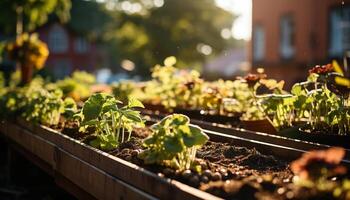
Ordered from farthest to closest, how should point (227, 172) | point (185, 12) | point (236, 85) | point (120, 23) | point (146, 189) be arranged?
point (120, 23) → point (185, 12) → point (236, 85) → point (227, 172) → point (146, 189)

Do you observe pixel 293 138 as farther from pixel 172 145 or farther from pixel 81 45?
pixel 81 45

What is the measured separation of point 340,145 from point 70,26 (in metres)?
53.8

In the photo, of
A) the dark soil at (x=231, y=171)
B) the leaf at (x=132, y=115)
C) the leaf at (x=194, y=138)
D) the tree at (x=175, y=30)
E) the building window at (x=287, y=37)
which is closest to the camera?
the dark soil at (x=231, y=171)

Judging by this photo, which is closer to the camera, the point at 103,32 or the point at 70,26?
the point at 70,26

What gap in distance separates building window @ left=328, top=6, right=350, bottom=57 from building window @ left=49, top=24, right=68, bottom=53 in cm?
4188

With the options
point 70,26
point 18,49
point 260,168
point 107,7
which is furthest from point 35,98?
point 107,7

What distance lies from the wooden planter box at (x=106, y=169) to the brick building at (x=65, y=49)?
5059 cm

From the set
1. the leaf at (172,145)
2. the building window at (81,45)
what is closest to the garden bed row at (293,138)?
the leaf at (172,145)

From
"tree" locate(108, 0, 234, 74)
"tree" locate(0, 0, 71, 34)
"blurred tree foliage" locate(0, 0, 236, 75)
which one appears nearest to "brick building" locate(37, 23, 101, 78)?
"blurred tree foliage" locate(0, 0, 236, 75)

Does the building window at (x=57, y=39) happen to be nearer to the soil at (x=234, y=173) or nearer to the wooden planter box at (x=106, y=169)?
the wooden planter box at (x=106, y=169)

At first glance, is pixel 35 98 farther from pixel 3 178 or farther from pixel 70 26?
pixel 70 26

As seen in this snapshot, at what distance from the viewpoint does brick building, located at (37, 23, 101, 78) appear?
56.9 m

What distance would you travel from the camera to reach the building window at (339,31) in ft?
61.9

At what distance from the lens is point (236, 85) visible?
7430 mm
